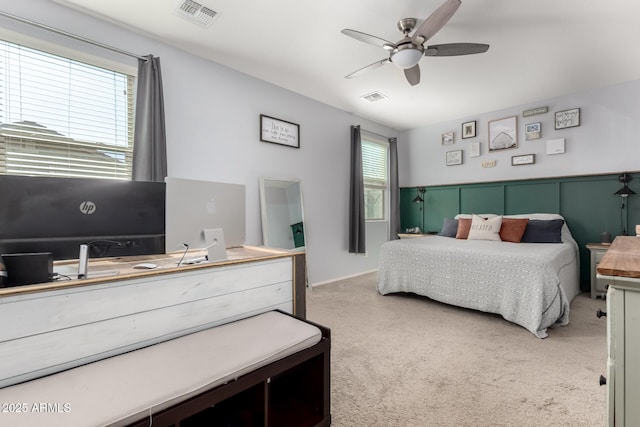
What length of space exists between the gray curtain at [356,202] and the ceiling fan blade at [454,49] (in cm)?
224

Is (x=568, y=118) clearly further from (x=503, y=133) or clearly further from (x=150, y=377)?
(x=150, y=377)

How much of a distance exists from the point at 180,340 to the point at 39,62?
2.35 m

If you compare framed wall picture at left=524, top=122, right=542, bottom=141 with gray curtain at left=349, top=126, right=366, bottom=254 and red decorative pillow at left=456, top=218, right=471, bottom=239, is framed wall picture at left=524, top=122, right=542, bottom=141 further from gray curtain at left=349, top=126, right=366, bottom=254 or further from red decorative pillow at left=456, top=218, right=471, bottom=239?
gray curtain at left=349, top=126, right=366, bottom=254

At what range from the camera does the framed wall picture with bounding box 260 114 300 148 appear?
3.48 meters

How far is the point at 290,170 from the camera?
12.5 feet

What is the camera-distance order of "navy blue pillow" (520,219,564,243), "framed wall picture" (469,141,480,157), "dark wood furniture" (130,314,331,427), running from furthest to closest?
"framed wall picture" (469,141,480,157) < "navy blue pillow" (520,219,564,243) < "dark wood furniture" (130,314,331,427)

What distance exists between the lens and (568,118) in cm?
386

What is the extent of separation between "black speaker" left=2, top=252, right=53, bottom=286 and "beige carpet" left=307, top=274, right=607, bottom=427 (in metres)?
1.44

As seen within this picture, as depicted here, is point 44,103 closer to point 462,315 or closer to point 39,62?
point 39,62

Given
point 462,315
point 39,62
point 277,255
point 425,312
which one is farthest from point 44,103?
point 462,315

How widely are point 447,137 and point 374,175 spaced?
1.37 m

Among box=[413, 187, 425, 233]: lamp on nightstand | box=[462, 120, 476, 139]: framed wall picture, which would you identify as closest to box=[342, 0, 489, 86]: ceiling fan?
box=[462, 120, 476, 139]: framed wall picture

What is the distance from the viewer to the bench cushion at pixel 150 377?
86 centimetres

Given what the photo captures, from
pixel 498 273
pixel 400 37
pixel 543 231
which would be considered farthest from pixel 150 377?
pixel 543 231
